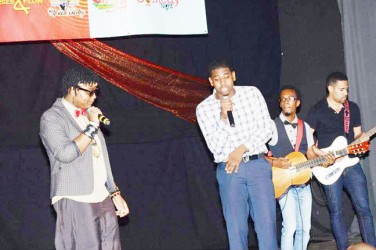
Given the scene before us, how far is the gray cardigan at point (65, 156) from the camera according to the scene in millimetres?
3725

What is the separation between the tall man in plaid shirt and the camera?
4.32 metres

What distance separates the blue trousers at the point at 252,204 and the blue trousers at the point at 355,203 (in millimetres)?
1597

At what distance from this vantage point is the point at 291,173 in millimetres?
5582

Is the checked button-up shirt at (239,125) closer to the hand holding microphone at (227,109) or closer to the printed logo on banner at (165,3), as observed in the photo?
the hand holding microphone at (227,109)

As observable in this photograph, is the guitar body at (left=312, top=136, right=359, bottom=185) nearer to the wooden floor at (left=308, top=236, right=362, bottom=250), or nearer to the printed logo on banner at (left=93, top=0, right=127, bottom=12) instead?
the wooden floor at (left=308, top=236, right=362, bottom=250)

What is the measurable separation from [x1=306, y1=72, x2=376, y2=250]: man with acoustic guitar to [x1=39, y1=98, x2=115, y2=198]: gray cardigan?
286 cm

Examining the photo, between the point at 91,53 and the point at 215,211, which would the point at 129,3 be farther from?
the point at 215,211

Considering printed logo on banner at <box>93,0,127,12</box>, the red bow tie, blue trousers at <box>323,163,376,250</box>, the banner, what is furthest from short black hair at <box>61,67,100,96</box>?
blue trousers at <box>323,163,376,250</box>

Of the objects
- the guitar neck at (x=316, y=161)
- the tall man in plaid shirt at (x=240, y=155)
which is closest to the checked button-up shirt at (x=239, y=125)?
the tall man in plaid shirt at (x=240, y=155)

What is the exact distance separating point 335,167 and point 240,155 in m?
1.85

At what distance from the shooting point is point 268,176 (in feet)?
14.4

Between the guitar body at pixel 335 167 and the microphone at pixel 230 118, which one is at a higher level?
the microphone at pixel 230 118

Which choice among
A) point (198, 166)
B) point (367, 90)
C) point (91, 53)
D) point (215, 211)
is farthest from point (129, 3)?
point (367, 90)

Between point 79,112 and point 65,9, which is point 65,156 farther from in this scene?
point 65,9
